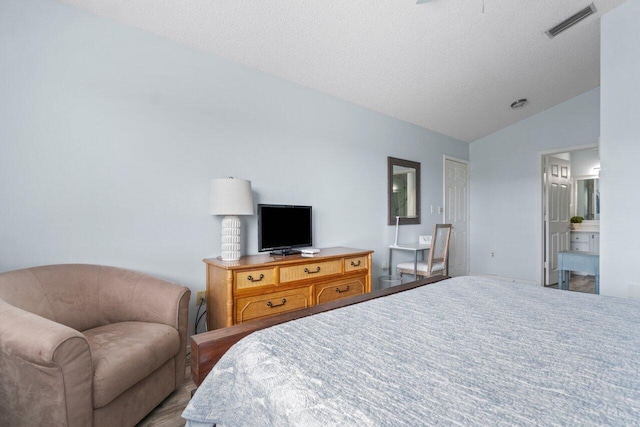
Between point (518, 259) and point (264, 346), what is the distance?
5054 millimetres

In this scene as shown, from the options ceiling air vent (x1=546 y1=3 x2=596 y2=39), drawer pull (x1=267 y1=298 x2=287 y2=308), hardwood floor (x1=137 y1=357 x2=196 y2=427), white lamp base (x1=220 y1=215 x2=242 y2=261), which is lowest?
hardwood floor (x1=137 y1=357 x2=196 y2=427)

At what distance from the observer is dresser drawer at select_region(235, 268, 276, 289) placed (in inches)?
83.4

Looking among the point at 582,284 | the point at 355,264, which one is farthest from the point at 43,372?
the point at 582,284

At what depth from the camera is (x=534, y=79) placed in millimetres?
3627

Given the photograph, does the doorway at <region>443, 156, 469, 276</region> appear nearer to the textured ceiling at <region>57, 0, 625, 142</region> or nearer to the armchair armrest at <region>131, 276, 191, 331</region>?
the textured ceiling at <region>57, 0, 625, 142</region>

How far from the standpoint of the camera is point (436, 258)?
145 inches

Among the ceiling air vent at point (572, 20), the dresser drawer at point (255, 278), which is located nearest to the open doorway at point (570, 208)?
the ceiling air vent at point (572, 20)

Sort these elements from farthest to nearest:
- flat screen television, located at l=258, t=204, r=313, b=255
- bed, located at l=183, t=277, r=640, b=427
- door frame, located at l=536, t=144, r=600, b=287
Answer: door frame, located at l=536, t=144, r=600, b=287
flat screen television, located at l=258, t=204, r=313, b=255
bed, located at l=183, t=277, r=640, b=427

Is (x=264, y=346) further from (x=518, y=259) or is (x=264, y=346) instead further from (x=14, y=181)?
(x=518, y=259)

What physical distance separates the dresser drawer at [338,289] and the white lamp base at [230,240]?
74 centimetres

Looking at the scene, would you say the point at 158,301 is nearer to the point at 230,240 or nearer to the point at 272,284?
the point at 230,240

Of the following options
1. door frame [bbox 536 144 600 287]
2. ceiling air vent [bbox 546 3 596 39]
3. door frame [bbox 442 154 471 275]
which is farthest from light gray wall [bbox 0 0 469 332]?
door frame [bbox 536 144 600 287]

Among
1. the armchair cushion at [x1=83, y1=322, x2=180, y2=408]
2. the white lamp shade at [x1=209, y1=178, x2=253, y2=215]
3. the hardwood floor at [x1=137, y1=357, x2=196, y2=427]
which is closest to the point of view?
the armchair cushion at [x1=83, y1=322, x2=180, y2=408]

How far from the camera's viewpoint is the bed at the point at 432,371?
0.58 m
